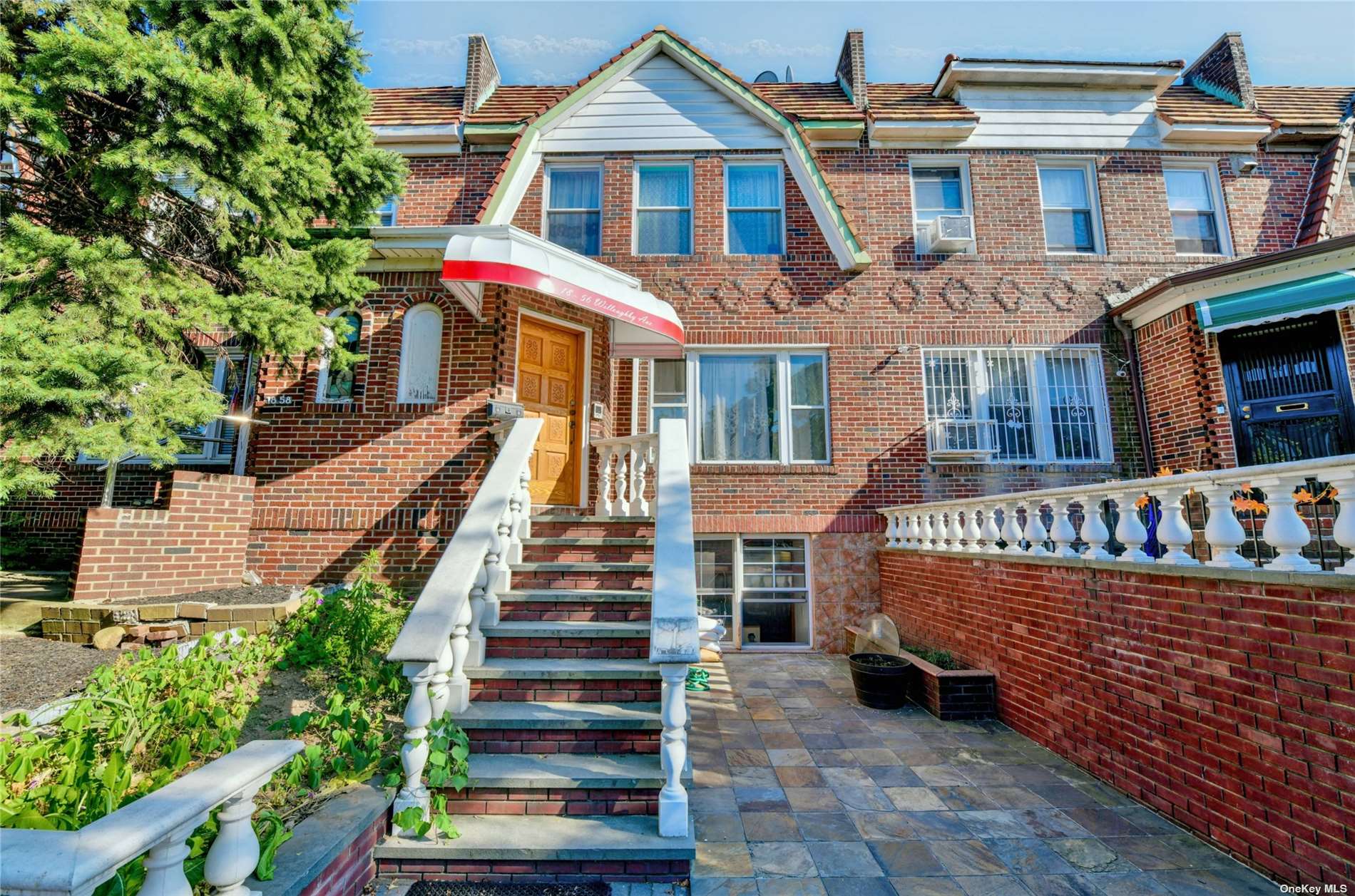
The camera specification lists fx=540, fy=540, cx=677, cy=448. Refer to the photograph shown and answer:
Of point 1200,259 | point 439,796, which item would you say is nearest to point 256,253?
point 439,796

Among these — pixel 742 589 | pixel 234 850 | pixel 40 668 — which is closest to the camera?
pixel 234 850

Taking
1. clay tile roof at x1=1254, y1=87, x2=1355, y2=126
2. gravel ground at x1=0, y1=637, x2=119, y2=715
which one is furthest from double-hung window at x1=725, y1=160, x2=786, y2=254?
gravel ground at x1=0, y1=637, x2=119, y2=715

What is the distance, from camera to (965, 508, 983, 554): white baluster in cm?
584

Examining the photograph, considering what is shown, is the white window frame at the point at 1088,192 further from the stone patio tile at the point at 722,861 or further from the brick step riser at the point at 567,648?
the stone patio tile at the point at 722,861

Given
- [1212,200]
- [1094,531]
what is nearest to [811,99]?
[1212,200]

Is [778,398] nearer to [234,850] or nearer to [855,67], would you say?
[855,67]

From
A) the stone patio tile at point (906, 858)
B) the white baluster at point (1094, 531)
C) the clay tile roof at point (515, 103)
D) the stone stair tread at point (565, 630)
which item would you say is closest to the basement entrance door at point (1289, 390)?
the white baluster at point (1094, 531)

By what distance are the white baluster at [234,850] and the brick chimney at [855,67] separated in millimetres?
11041

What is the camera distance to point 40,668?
3854 millimetres

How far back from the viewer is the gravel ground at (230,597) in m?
4.84

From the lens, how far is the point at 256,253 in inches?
220

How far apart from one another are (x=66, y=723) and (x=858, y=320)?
29.5 ft

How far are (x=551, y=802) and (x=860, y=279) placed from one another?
8.12m

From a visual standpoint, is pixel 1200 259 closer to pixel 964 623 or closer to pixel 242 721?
pixel 964 623
